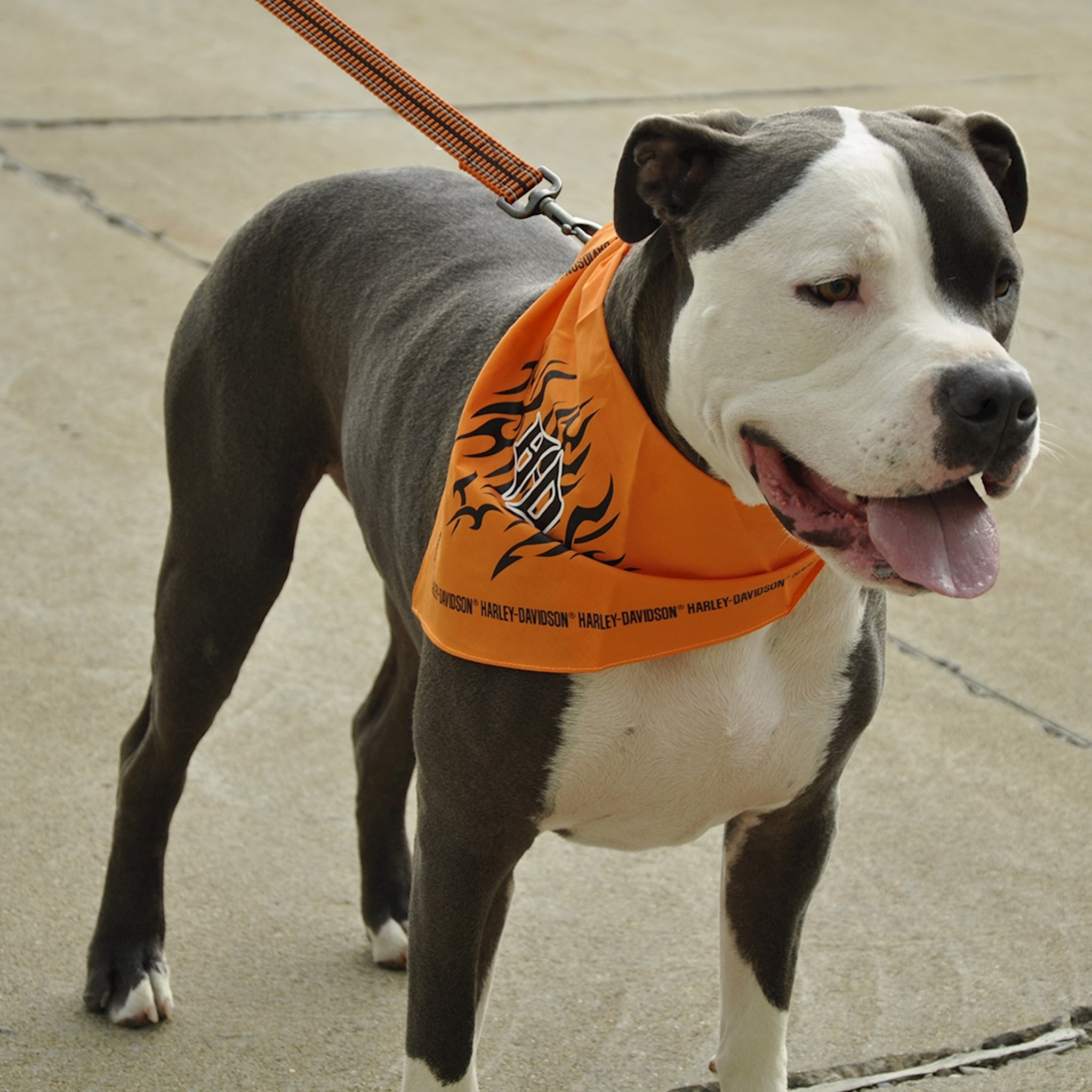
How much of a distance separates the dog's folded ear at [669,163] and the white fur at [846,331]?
0.13 meters

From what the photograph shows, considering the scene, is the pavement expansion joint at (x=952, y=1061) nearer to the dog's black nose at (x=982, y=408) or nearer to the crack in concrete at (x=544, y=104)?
the dog's black nose at (x=982, y=408)

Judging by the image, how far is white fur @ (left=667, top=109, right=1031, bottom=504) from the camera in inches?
69.1

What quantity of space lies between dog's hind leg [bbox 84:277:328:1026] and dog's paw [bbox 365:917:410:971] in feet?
1.36

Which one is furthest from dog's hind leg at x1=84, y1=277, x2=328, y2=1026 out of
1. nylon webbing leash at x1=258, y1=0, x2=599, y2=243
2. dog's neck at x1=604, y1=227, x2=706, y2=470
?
dog's neck at x1=604, y1=227, x2=706, y2=470

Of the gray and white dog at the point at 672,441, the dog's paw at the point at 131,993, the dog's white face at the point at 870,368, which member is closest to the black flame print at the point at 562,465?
the gray and white dog at the point at 672,441

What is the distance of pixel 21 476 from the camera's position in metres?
4.68

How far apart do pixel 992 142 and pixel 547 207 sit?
2.73 ft

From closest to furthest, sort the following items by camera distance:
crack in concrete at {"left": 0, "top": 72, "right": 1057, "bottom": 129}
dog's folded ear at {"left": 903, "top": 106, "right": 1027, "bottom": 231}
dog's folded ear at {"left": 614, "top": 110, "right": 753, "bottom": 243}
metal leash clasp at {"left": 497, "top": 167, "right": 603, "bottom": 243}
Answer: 1. dog's folded ear at {"left": 614, "top": 110, "right": 753, "bottom": 243}
2. dog's folded ear at {"left": 903, "top": 106, "right": 1027, "bottom": 231}
3. metal leash clasp at {"left": 497, "top": 167, "right": 603, "bottom": 243}
4. crack in concrete at {"left": 0, "top": 72, "right": 1057, "bottom": 129}

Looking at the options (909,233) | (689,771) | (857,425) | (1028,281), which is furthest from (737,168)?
(1028,281)

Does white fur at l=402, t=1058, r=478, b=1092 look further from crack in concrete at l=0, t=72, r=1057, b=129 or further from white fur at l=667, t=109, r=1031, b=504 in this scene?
crack in concrete at l=0, t=72, r=1057, b=129

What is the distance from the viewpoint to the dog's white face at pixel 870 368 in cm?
175

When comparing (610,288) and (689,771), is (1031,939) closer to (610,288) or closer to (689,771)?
(689,771)

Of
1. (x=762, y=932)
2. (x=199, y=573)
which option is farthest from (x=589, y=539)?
(x=199, y=573)

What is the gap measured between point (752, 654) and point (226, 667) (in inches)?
47.0
